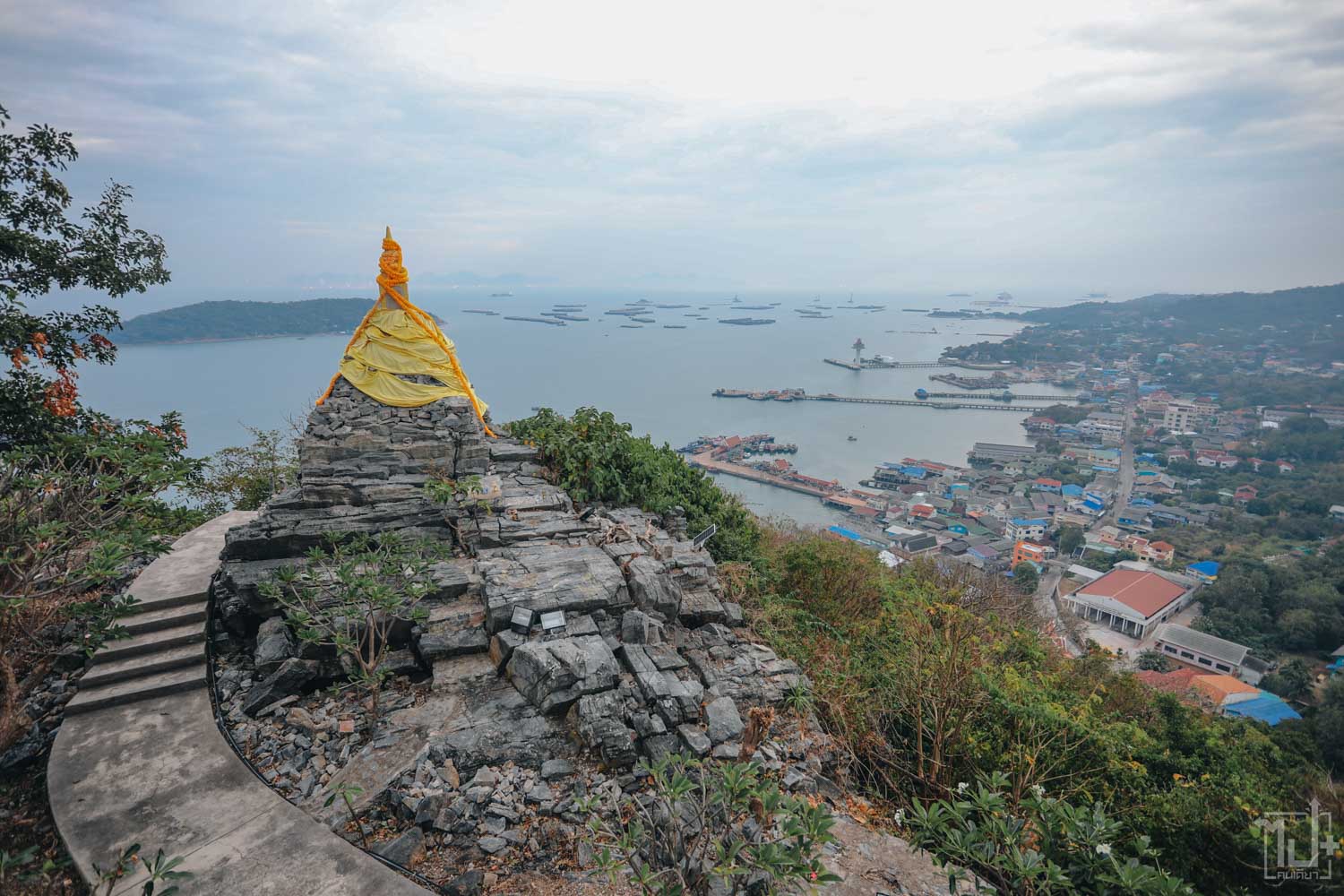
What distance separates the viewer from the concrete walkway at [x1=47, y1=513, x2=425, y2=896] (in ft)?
10.8

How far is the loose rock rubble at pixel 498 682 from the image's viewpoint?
3.80 m

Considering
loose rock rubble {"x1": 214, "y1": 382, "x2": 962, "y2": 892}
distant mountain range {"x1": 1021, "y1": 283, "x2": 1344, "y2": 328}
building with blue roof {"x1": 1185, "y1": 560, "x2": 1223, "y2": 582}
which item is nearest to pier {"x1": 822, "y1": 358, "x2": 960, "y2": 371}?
distant mountain range {"x1": 1021, "y1": 283, "x2": 1344, "y2": 328}

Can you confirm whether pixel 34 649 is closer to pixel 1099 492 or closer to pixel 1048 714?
pixel 1048 714

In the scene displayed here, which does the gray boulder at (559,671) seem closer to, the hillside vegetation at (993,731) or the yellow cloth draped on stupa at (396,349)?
the hillside vegetation at (993,731)

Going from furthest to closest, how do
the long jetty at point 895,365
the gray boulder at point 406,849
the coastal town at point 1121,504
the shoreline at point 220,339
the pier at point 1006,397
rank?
the long jetty at point 895,365, the pier at point 1006,397, the shoreline at point 220,339, the coastal town at point 1121,504, the gray boulder at point 406,849

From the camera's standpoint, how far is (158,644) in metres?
5.05

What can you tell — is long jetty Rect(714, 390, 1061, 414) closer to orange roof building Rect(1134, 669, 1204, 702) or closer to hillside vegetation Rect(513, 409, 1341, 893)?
orange roof building Rect(1134, 669, 1204, 702)

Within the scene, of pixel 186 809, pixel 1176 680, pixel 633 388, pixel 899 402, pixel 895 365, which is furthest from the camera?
pixel 895 365

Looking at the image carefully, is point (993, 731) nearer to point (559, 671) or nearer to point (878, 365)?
point (559, 671)

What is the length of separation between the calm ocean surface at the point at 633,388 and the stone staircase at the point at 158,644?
8.30 m

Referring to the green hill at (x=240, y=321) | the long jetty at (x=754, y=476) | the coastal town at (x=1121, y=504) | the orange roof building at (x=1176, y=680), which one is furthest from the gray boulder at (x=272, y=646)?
the green hill at (x=240, y=321)

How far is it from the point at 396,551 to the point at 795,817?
426 centimetres

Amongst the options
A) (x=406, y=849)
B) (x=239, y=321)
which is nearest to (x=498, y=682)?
(x=406, y=849)

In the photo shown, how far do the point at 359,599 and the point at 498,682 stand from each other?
4.46 feet
